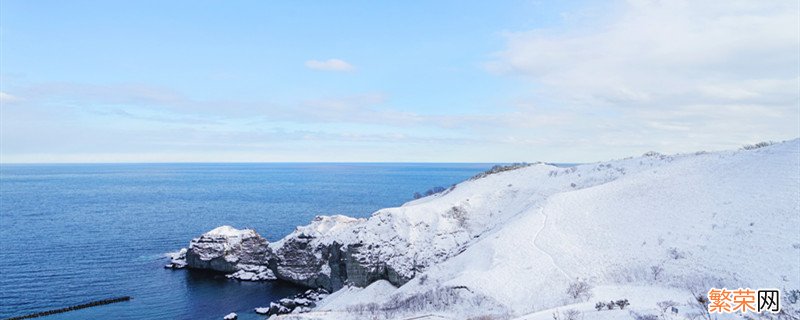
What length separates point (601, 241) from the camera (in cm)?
3209

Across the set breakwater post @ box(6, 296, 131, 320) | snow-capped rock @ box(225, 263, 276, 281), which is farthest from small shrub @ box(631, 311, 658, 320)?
snow-capped rock @ box(225, 263, 276, 281)

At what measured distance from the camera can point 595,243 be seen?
105 ft

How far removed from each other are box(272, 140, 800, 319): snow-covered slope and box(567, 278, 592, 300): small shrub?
274 millimetres

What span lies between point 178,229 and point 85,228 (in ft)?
51.8

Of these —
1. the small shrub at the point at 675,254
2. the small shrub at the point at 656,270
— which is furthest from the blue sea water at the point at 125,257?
the small shrub at the point at 675,254

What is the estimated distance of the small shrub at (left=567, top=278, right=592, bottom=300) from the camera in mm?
24300

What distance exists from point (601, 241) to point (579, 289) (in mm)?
8065

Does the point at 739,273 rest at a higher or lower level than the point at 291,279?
higher

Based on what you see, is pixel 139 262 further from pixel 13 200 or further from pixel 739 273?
pixel 13 200

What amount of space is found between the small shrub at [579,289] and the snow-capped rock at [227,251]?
1753 inches

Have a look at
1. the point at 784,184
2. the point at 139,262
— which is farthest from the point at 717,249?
the point at 139,262

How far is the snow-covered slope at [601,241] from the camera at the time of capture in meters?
24.9

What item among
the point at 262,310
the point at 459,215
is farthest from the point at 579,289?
the point at 262,310

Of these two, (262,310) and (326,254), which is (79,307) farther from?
(326,254)
